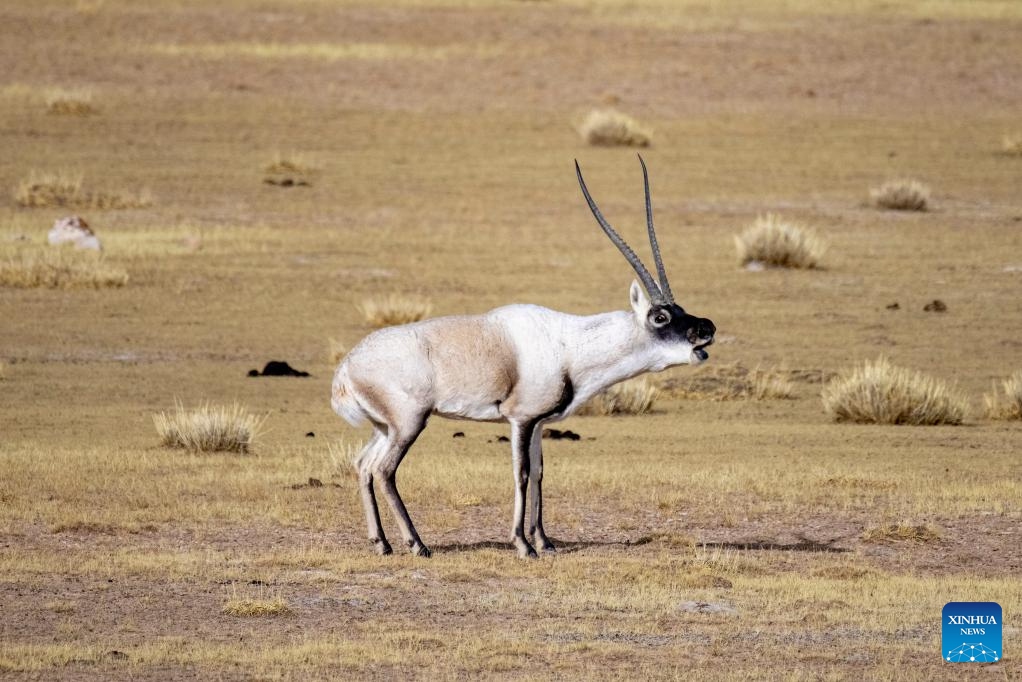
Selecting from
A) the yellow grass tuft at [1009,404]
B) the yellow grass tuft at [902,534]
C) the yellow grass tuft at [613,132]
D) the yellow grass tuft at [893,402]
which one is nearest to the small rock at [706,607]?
the yellow grass tuft at [902,534]

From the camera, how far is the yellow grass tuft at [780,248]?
26094 mm

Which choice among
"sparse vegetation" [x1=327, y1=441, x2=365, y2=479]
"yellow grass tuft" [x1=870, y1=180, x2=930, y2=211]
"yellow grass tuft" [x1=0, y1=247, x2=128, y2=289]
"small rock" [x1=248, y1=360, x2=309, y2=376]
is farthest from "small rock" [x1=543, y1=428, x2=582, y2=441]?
"yellow grass tuft" [x1=870, y1=180, x2=930, y2=211]

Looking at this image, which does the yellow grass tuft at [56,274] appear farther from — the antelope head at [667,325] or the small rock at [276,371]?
the antelope head at [667,325]

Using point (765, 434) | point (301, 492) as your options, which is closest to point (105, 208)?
point (765, 434)

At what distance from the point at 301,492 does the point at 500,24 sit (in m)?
39.5

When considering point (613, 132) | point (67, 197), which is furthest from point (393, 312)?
point (613, 132)

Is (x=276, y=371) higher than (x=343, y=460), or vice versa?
(x=276, y=371)

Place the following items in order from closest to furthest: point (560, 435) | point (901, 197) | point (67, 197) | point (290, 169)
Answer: point (560, 435), point (67, 197), point (901, 197), point (290, 169)

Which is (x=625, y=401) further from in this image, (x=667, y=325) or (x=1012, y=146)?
(x=1012, y=146)

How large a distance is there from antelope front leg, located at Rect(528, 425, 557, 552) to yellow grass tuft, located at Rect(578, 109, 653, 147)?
2700 cm

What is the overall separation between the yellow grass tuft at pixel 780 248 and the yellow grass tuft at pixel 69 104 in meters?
16.7

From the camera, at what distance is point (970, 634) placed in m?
8.26

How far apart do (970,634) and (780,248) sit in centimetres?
1808

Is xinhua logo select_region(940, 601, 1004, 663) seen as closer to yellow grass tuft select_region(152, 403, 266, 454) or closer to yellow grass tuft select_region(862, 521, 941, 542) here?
yellow grass tuft select_region(862, 521, 941, 542)
